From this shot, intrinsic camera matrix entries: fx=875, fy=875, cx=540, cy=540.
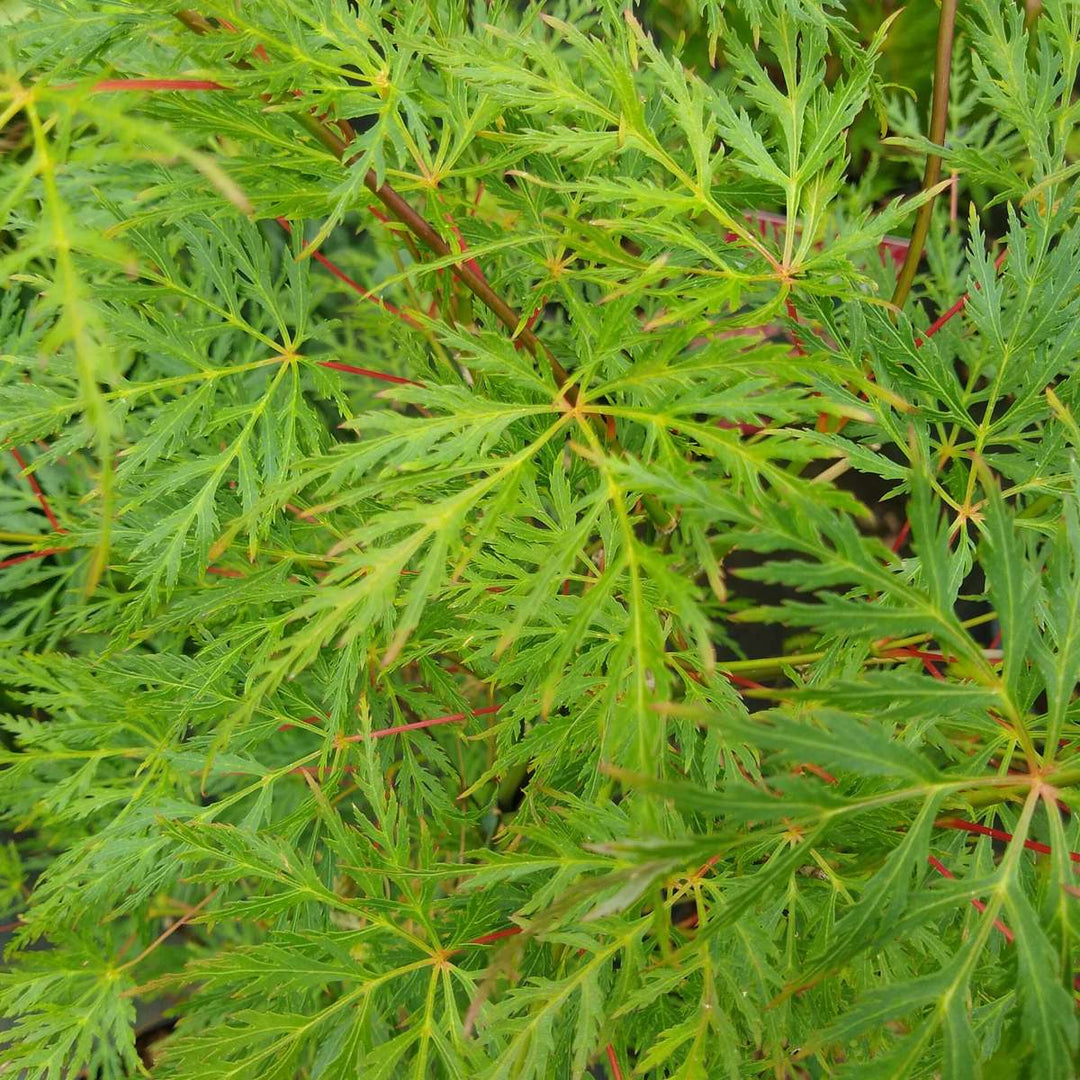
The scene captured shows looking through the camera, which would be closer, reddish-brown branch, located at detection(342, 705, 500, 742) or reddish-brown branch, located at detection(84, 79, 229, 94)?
reddish-brown branch, located at detection(84, 79, 229, 94)

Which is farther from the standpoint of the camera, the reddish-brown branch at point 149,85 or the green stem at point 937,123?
the green stem at point 937,123

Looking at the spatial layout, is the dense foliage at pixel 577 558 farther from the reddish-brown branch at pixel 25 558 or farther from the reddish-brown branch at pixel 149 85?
the reddish-brown branch at pixel 25 558

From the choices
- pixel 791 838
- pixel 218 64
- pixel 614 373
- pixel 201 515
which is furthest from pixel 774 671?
pixel 218 64

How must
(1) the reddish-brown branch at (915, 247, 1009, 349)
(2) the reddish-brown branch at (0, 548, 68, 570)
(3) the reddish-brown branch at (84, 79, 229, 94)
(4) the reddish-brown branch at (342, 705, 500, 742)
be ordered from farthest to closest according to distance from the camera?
(2) the reddish-brown branch at (0, 548, 68, 570) → (4) the reddish-brown branch at (342, 705, 500, 742) → (1) the reddish-brown branch at (915, 247, 1009, 349) → (3) the reddish-brown branch at (84, 79, 229, 94)

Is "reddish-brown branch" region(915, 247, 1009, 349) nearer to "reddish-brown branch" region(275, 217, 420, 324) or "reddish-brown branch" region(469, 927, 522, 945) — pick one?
"reddish-brown branch" region(275, 217, 420, 324)

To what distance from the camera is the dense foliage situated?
437 millimetres

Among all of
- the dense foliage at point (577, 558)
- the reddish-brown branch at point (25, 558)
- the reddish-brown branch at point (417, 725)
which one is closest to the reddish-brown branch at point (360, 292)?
the dense foliage at point (577, 558)

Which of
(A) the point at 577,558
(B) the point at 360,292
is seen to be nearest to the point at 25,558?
(B) the point at 360,292

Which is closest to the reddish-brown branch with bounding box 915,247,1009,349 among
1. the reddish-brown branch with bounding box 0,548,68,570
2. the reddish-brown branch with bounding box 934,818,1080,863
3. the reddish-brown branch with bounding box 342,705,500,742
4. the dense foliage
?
the dense foliage

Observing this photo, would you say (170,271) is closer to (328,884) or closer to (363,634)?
(363,634)

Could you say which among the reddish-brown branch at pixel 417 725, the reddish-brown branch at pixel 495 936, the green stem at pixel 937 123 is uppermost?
the green stem at pixel 937 123

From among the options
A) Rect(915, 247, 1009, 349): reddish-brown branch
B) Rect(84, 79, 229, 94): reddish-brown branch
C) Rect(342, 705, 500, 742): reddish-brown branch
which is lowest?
Rect(342, 705, 500, 742): reddish-brown branch

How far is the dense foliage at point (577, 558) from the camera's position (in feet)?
1.43

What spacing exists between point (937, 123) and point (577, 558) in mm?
437
